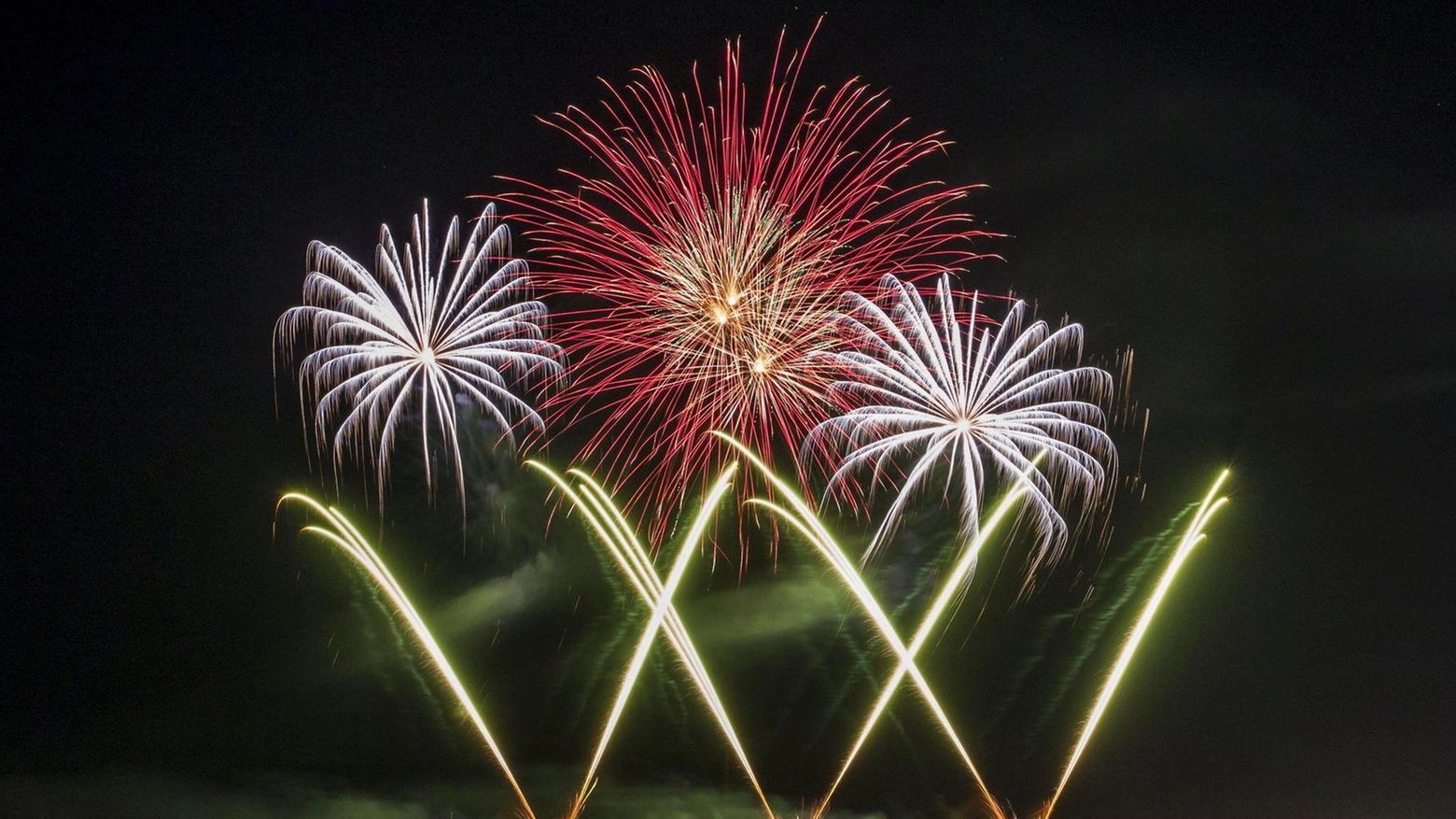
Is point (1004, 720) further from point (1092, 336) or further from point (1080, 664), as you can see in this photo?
point (1092, 336)

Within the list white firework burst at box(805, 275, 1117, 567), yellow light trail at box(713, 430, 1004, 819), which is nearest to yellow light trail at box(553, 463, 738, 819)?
yellow light trail at box(713, 430, 1004, 819)

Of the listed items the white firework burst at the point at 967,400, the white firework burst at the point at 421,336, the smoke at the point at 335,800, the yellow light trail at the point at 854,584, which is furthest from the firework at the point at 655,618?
the white firework burst at the point at 421,336

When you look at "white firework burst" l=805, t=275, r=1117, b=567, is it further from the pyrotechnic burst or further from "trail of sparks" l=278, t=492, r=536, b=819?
"trail of sparks" l=278, t=492, r=536, b=819

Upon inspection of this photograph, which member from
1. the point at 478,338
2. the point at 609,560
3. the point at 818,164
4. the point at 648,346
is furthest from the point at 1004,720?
the point at 478,338

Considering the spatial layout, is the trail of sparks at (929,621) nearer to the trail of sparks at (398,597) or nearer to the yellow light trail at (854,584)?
the yellow light trail at (854,584)

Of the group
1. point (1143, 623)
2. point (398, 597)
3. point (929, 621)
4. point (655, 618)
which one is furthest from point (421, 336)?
point (1143, 623)

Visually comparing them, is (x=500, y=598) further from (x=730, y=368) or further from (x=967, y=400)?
(x=967, y=400)
